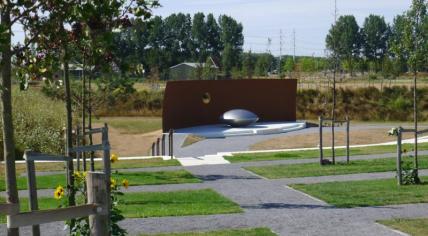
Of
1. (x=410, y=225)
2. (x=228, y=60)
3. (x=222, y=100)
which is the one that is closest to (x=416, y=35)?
(x=410, y=225)

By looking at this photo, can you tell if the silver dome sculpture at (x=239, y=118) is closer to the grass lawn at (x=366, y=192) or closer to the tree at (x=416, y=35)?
the grass lawn at (x=366, y=192)

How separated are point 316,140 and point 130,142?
804 cm

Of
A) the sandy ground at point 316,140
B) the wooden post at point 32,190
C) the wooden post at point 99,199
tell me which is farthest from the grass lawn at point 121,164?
the wooden post at point 99,199

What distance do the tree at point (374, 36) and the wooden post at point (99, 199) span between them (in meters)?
96.6

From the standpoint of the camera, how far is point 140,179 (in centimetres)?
1530

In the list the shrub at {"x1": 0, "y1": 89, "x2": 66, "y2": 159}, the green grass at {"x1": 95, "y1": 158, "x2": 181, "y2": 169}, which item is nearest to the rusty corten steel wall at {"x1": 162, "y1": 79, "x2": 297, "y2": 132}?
the shrub at {"x1": 0, "y1": 89, "x2": 66, "y2": 159}

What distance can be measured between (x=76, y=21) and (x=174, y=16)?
91946 millimetres

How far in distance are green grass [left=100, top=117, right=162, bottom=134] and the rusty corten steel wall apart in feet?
7.13

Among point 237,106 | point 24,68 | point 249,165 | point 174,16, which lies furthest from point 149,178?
point 174,16

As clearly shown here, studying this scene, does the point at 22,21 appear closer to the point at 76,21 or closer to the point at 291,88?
the point at 76,21

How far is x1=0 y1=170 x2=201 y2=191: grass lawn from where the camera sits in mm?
14617

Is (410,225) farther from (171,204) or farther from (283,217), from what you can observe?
(171,204)

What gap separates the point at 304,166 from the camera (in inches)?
676

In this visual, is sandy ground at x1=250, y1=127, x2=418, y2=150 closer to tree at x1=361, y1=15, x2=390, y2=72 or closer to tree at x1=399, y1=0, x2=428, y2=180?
tree at x1=399, y1=0, x2=428, y2=180
